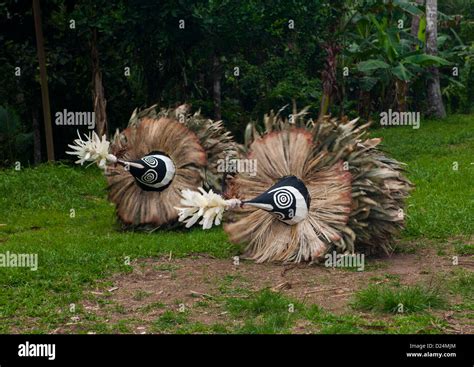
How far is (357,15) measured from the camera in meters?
20.4

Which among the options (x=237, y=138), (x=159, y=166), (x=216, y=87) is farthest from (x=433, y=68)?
(x=159, y=166)

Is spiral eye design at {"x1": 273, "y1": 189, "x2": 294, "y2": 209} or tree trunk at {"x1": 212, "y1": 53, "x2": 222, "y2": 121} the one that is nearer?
spiral eye design at {"x1": 273, "y1": 189, "x2": 294, "y2": 209}

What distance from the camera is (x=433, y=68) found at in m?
20.8

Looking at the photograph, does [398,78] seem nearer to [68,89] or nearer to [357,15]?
[357,15]

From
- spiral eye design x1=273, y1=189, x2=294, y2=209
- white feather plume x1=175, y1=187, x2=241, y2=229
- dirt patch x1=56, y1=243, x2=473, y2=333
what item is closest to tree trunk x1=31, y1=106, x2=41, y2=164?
dirt patch x1=56, y1=243, x2=473, y2=333

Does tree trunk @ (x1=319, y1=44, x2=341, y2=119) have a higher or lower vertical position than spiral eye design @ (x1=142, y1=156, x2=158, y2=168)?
higher

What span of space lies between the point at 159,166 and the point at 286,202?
2.57 m

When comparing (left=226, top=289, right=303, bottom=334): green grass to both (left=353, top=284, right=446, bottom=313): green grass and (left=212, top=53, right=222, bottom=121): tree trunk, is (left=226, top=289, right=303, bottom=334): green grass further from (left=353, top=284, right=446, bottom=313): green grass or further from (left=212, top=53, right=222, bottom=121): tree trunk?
(left=212, top=53, right=222, bottom=121): tree trunk

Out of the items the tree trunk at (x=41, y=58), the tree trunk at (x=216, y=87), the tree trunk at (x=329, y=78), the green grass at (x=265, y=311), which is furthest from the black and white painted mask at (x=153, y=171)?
the tree trunk at (x=216, y=87)

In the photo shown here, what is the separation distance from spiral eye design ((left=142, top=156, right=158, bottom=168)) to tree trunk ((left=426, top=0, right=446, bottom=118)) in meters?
10.7

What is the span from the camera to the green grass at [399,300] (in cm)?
717

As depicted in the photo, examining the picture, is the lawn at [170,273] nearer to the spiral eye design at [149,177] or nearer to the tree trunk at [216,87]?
the spiral eye design at [149,177]

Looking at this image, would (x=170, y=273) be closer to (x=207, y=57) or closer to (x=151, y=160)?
(x=151, y=160)

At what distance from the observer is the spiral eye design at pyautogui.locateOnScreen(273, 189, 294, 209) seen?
28.6 feet
